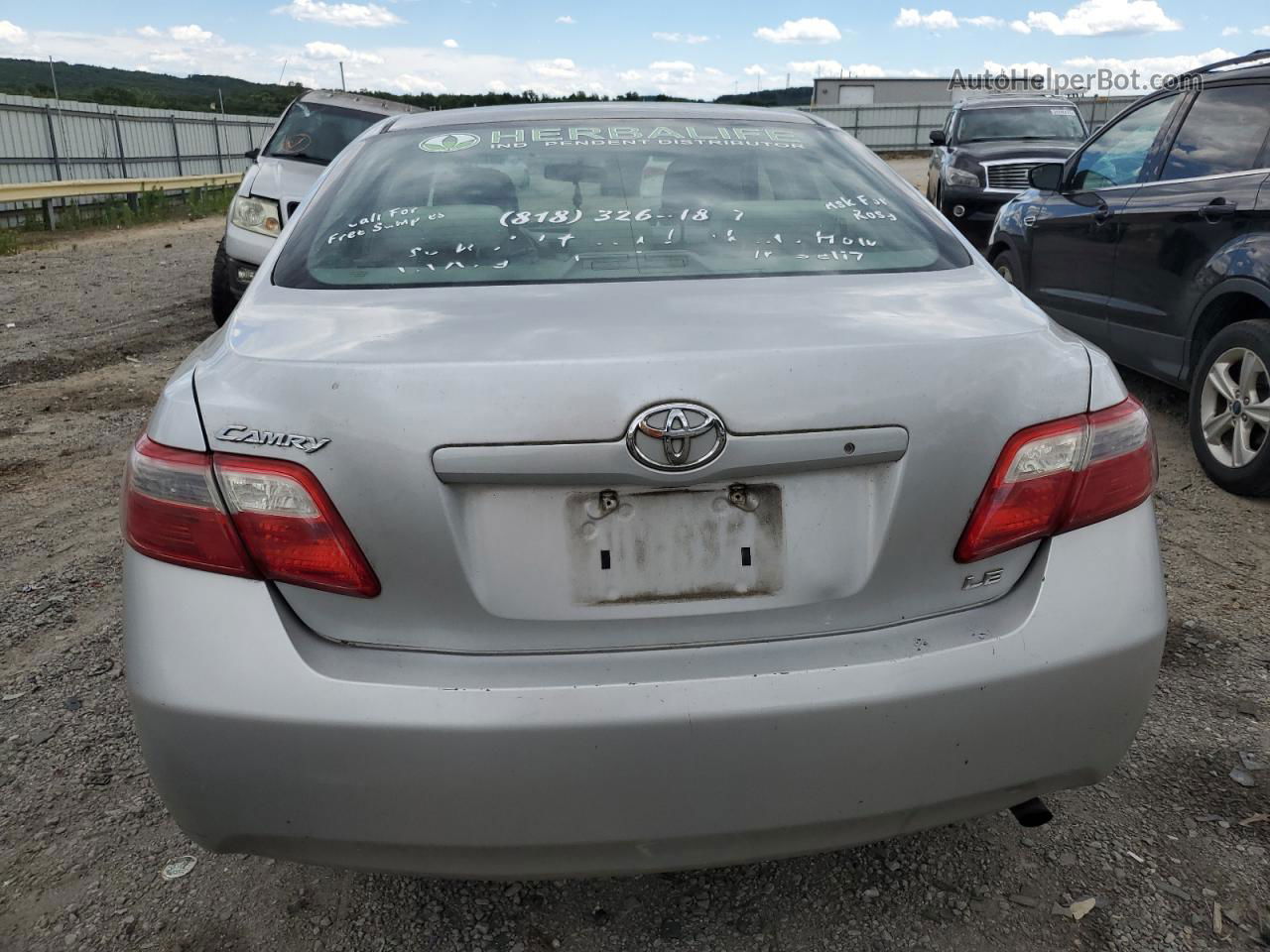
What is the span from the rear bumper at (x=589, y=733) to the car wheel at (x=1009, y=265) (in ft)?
17.1

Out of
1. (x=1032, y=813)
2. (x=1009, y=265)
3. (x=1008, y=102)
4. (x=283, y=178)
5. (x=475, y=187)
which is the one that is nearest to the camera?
(x=1032, y=813)

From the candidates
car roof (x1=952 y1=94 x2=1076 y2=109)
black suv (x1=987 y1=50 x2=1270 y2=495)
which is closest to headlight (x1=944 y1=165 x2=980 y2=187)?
car roof (x1=952 y1=94 x2=1076 y2=109)

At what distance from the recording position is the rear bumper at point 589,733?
1.56 m

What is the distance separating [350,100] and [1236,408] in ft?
26.1

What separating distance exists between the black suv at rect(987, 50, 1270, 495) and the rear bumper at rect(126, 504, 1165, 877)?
10.4 feet

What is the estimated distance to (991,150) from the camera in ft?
39.8

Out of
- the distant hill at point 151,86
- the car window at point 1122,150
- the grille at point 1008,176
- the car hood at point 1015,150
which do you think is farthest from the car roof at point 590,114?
the distant hill at point 151,86

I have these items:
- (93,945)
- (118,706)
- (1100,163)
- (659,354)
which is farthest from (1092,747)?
(1100,163)

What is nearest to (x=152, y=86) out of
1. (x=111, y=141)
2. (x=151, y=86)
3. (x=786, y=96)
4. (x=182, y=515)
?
(x=151, y=86)

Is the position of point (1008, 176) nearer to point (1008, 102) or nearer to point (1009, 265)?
point (1008, 102)

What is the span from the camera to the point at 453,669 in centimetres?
160

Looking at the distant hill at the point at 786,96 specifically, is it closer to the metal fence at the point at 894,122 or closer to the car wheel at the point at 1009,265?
the metal fence at the point at 894,122

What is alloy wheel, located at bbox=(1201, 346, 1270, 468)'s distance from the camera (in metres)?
4.22

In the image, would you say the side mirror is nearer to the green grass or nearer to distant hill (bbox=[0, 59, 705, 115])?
the green grass
